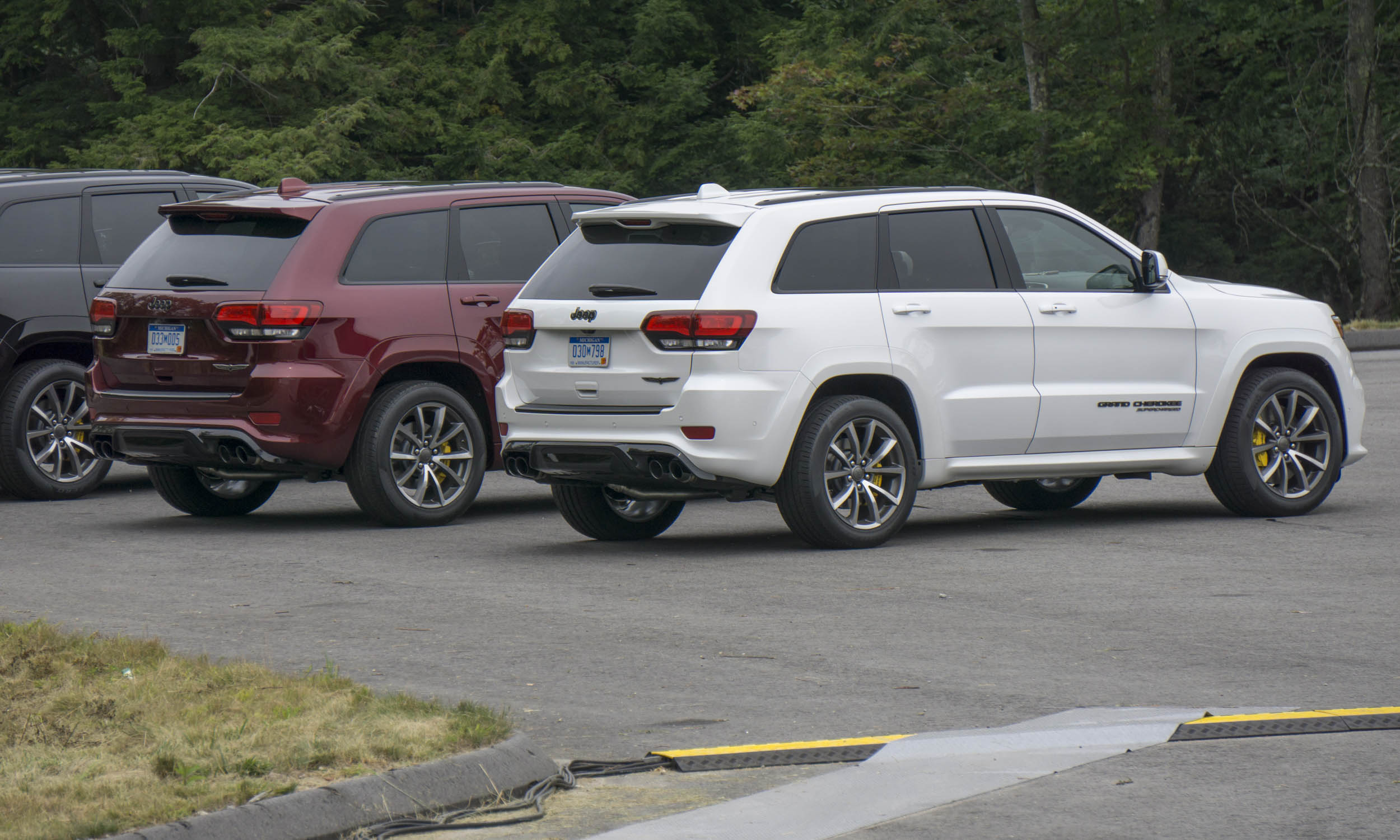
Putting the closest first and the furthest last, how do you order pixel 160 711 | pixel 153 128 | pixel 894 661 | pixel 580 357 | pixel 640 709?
1. pixel 160 711
2. pixel 640 709
3. pixel 894 661
4. pixel 580 357
5. pixel 153 128

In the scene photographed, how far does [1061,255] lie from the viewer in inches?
413

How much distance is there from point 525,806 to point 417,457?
20.6ft

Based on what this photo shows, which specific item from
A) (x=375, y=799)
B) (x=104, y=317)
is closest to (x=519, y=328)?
(x=104, y=317)

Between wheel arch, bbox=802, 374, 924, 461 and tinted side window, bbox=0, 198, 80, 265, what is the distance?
577cm

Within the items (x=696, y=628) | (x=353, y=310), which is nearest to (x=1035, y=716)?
(x=696, y=628)

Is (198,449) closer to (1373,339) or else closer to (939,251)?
(939,251)

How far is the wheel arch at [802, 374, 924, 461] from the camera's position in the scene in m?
9.64

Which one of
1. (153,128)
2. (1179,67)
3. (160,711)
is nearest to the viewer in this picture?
(160,711)

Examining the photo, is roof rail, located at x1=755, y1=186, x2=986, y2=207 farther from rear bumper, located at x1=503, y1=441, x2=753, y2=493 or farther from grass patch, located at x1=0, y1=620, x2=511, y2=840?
grass patch, located at x1=0, y1=620, x2=511, y2=840

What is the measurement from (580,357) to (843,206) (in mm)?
1565

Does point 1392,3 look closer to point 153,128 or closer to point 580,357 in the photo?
point 153,128

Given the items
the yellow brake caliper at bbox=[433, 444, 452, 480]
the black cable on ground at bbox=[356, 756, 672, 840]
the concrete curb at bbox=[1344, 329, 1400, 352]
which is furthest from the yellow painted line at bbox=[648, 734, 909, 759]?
the concrete curb at bbox=[1344, 329, 1400, 352]

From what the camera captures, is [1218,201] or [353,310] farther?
[1218,201]

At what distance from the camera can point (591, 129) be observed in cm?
4025
